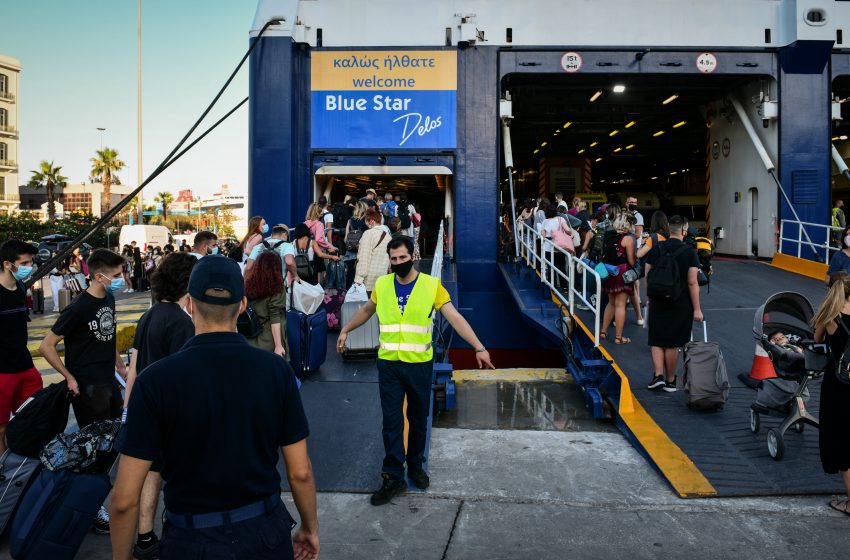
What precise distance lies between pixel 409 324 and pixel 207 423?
108 inches

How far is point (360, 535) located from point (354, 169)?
11016 millimetres

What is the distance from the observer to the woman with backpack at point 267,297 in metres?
6.09

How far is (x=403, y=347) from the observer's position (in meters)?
4.90

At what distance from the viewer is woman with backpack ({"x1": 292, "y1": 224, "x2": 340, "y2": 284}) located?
8.06 meters

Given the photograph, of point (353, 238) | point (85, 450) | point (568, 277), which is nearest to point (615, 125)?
point (568, 277)

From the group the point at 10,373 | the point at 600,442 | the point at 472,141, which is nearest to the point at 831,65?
the point at 472,141

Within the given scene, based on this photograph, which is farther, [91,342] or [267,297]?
[267,297]

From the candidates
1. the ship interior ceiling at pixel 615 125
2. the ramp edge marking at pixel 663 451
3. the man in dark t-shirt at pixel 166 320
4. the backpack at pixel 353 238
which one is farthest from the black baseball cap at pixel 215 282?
the ship interior ceiling at pixel 615 125

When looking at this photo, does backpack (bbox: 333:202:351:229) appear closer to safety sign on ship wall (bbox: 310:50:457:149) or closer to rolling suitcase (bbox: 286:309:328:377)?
safety sign on ship wall (bbox: 310:50:457:149)

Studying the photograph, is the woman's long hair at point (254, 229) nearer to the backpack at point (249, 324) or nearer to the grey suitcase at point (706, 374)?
the backpack at point (249, 324)

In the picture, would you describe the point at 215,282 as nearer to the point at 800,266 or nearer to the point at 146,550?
the point at 146,550

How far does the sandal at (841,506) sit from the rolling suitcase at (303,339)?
5.10 metres

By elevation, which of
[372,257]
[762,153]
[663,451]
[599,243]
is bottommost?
[663,451]

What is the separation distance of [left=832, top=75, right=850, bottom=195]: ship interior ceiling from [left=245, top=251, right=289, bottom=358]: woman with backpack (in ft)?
48.5
